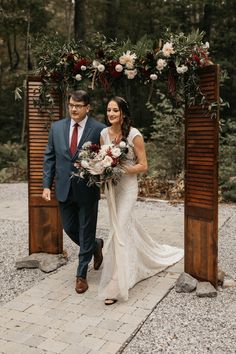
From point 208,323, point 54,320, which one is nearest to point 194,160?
point 208,323

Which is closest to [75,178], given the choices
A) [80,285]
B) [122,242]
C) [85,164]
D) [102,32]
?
[85,164]

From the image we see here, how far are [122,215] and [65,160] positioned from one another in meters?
0.82

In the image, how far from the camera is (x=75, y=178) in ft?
15.0

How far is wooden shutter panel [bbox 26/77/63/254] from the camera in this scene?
5.48 m

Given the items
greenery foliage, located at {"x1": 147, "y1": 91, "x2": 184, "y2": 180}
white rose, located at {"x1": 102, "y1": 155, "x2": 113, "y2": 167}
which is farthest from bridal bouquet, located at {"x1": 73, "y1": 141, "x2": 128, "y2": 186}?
greenery foliage, located at {"x1": 147, "y1": 91, "x2": 184, "y2": 180}

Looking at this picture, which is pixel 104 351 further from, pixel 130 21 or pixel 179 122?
pixel 130 21

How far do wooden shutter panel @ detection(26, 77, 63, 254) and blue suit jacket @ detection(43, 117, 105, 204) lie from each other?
0.79 metres

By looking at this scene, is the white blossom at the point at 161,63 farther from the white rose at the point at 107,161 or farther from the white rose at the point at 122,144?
the white rose at the point at 107,161

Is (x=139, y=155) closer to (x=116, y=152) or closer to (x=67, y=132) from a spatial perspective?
(x=116, y=152)

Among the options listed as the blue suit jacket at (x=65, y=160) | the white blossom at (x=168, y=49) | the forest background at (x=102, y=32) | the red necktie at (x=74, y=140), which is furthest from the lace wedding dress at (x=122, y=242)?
the forest background at (x=102, y=32)

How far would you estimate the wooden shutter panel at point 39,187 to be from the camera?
5480mm

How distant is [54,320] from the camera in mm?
3965

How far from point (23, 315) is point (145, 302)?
1173 mm

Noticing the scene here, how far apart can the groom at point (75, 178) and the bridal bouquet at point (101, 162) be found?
9.3 inches
